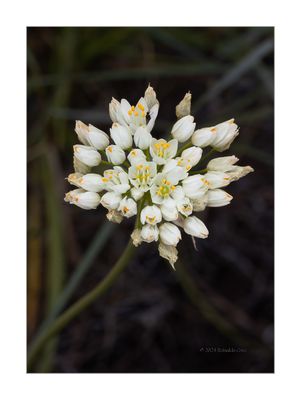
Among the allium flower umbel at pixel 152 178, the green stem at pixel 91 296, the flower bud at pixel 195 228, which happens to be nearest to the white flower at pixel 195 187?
the allium flower umbel at pixel 152 178

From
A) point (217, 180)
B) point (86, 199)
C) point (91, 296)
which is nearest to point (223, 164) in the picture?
point (217, 180)

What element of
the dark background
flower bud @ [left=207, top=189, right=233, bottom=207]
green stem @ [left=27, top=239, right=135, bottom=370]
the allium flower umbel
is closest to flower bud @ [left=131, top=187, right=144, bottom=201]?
the allium flower umbel

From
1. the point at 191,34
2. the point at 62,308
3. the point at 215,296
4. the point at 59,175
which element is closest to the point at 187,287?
the point at 215,296

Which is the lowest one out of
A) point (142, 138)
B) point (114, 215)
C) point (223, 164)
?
point (114, 215)

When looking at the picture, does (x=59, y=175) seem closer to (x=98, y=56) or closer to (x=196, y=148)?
(x=98, y=56)

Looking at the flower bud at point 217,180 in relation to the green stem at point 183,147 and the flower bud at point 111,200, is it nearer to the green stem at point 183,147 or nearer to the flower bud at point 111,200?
the green stem at point 183,147

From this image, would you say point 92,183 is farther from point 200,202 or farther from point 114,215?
point 200,202

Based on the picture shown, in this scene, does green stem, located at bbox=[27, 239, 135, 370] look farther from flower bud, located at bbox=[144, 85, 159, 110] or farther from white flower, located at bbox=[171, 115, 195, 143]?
flower bud, located at bbox=[144, 85, 159, 110]

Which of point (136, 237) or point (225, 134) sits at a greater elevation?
point (225, 134)
